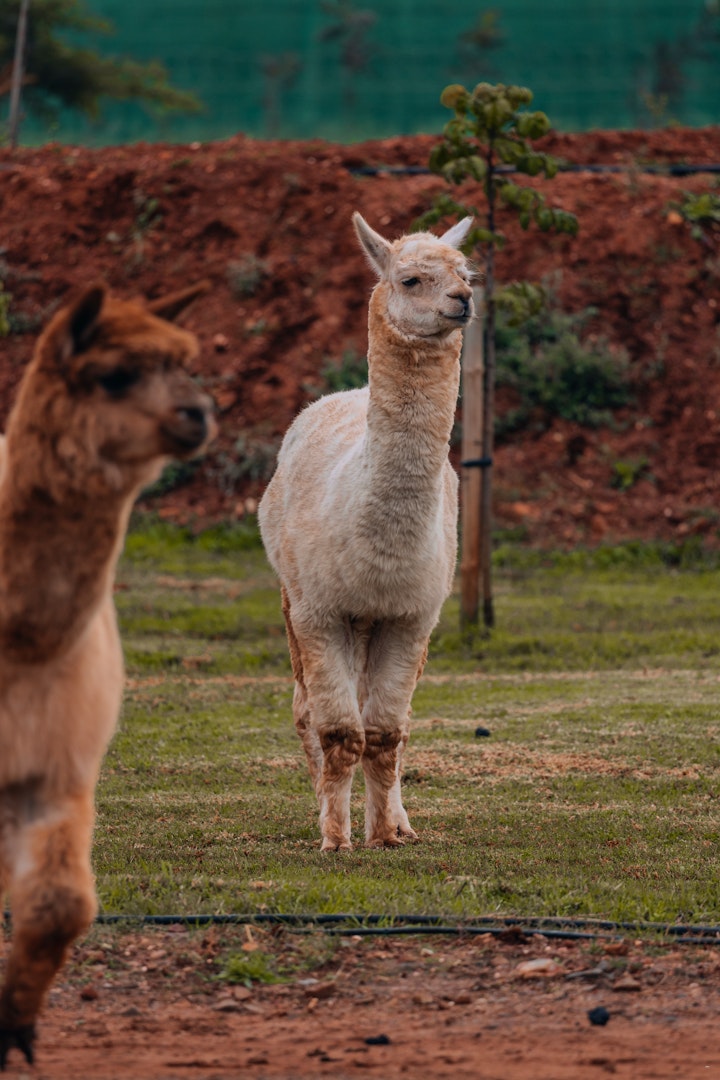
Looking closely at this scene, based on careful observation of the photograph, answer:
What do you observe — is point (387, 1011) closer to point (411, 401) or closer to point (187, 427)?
point (187, 427)

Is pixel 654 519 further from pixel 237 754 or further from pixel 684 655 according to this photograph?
pixel 237 754

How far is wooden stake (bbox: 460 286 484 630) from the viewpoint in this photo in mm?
11594

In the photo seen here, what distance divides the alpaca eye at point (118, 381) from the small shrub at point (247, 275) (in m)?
16.5

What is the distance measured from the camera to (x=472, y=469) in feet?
38.5

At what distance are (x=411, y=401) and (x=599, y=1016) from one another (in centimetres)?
265

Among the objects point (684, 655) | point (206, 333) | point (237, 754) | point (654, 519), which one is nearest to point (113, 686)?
point (237, 754)

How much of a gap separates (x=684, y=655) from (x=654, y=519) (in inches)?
207

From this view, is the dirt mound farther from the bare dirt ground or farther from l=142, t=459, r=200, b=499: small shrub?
the bare dirt ground

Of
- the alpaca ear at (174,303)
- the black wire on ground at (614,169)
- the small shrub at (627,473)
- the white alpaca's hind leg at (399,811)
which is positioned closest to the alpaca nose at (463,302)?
Result: the white alpaca's hind leg at (399,811)

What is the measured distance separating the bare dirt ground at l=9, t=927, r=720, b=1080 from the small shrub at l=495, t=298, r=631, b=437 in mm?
13219

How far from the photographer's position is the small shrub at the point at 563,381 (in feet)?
58.1

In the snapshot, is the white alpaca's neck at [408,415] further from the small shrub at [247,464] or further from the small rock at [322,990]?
the small shrub at [247,464]

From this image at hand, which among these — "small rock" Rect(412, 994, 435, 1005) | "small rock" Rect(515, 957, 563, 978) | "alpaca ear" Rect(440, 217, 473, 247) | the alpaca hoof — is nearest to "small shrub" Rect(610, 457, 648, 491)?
"alpaca ear" Rect(440, 217, 473, 247)

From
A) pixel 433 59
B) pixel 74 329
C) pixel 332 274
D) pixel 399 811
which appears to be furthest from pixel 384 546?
pixel 433 59
